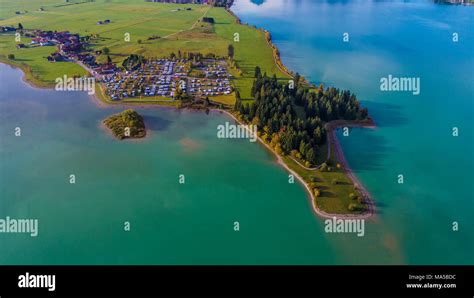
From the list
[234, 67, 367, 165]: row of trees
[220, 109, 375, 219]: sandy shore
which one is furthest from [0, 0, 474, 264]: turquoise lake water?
[234, 67, 367, 165]: row of trees

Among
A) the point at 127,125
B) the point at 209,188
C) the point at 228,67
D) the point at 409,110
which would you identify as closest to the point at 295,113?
the point at 209,188

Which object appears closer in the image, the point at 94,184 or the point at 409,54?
the point at 94,184

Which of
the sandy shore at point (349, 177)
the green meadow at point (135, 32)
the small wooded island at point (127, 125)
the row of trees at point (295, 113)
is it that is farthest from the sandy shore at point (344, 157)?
the small wooded island at point (127, 125)

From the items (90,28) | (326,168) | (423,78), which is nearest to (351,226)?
(326,168)

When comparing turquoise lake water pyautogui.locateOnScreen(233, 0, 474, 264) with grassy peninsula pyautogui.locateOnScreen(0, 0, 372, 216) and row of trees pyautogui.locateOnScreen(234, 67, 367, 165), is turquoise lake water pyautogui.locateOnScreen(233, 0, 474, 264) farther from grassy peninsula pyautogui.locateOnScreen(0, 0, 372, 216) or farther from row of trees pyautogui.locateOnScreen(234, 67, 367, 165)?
row of trees pyautogui.locateOnScreen(234, 67, 367, 165)

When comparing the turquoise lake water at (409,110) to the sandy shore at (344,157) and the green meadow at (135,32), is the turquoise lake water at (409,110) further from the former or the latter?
the green meadow at (135,32)

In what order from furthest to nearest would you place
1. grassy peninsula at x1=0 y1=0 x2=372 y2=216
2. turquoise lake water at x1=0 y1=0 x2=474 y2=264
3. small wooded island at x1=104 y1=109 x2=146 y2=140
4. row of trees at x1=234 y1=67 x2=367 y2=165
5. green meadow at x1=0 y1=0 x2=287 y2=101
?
green meadow at x1=0 y1=0 x2=287 y2=101
small wooded island at x1=104 y1=109 x2=146 y2=140
row of trees at x1=234 y1=67 x2=367 y2=165
grassy peninsula at x1=0 y1=0 x2=372 y2=216
turquoise lake water at x1=0 y1=0 x2=474 y2=264

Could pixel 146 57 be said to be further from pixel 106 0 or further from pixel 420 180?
pixel 106 0
